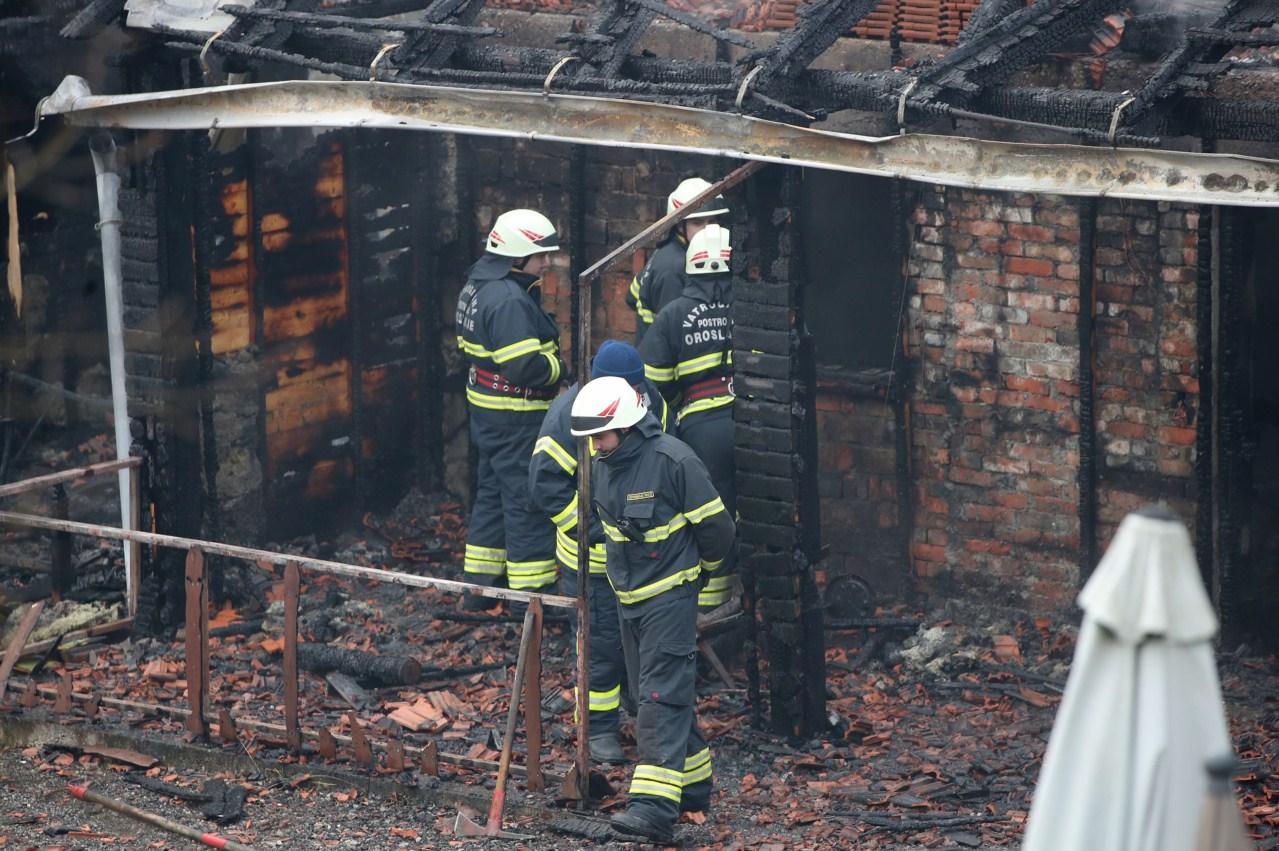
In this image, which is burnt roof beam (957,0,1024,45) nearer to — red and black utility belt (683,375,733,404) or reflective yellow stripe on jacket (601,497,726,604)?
reflective yellow stripe on jacket (601,497,726,604)

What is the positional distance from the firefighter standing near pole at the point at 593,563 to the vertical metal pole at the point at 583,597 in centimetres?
52

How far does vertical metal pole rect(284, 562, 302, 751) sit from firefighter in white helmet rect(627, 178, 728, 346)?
2.47 metres

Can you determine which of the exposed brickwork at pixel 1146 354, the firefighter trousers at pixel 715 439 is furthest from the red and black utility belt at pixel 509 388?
the exposed brickwork at pixel 1146 354

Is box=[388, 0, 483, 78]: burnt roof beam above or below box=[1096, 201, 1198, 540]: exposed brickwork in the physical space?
above

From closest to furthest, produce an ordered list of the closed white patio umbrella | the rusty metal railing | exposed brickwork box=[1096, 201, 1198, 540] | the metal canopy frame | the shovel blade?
the closed white patio umbrella → the metal canopy frame → the shovel blade → the rusty metal railing → exposed brickwork box=[1096, 201, 1198, 540]

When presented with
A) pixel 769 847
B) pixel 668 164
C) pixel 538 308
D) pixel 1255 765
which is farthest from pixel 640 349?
pixel 1255 765

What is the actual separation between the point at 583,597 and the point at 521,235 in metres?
2.72

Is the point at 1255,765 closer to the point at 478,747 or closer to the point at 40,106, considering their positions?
the point at 478,747

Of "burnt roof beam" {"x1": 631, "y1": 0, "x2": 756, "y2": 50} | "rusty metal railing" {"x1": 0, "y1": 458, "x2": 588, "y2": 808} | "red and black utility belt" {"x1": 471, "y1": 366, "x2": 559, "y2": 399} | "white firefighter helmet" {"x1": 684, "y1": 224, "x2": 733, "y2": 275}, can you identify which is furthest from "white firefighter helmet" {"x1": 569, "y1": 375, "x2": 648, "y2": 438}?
"red and black utility belt" {"x1": 471, "y1": 366, "x2": 559, "y2": 399}

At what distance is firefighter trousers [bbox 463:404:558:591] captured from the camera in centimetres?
1040

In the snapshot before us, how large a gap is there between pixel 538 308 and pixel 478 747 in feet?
8.53

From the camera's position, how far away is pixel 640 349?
402 inches

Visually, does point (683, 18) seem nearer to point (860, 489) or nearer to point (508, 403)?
point (508, 403)

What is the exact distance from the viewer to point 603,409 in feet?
26.5
